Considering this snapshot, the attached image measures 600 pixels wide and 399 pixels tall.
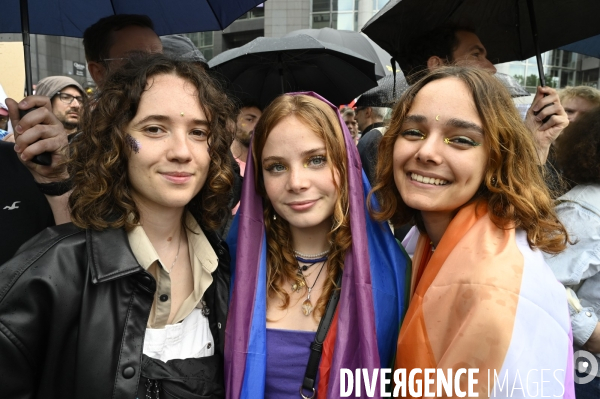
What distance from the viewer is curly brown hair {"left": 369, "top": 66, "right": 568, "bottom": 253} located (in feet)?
5.17

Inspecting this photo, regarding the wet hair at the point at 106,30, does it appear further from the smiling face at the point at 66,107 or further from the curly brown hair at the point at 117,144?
the smiling face at the point at 66,107

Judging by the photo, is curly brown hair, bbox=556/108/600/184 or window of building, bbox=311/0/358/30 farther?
window of building, bbox=311/0/358/30

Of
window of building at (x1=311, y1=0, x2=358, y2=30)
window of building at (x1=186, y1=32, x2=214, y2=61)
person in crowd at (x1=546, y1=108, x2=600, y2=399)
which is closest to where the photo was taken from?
person in crowd at (x1=546, y1=108, x2=600, y2=399)

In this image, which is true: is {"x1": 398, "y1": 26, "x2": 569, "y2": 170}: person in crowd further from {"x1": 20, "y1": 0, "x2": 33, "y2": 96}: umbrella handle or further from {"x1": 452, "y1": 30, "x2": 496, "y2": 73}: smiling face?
{"x1": 20, "y1": 0, "x2": 33, "y2": 96}: umbrella handle

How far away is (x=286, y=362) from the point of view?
185 cm

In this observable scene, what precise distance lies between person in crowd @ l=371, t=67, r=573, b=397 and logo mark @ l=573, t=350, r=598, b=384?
1025 millimetres

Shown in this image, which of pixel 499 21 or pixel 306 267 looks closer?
pixel 306 267

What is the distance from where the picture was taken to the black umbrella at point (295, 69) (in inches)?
162

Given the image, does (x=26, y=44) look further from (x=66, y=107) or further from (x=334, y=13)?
(x=334, y=13)

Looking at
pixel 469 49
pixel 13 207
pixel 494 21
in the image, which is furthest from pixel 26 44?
pixel 494 21

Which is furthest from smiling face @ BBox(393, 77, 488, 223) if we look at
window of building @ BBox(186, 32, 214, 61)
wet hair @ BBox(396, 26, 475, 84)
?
window of building @ BBox(186, 32, 214, 61)

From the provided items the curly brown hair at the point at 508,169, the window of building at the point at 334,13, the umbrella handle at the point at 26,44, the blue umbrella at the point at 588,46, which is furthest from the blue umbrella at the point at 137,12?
the window of building at the point at 334,13

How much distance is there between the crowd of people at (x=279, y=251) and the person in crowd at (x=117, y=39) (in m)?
0.68

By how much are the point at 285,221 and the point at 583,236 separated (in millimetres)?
1493
